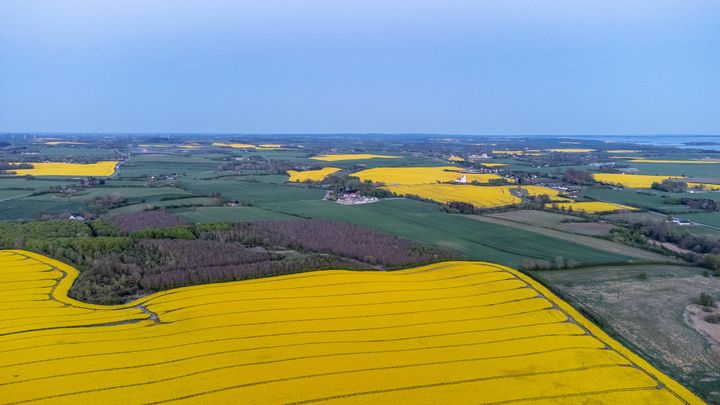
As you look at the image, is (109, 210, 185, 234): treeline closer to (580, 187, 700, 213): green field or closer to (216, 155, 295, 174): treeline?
(216, 155, 295, 174): treeline

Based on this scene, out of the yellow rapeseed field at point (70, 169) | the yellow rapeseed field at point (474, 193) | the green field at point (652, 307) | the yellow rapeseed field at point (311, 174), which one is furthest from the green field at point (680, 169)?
the yellow rapeseed field at point (70, 169)

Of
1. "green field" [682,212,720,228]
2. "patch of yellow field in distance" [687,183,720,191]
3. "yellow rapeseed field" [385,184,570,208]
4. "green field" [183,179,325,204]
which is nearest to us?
"green field" [682,212,720,228]

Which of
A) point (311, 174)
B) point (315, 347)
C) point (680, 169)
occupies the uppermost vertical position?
point (311, 174)

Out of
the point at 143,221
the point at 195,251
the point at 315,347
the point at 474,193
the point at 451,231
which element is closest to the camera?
the point at 315,347

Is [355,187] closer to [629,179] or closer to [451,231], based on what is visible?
[451,231]

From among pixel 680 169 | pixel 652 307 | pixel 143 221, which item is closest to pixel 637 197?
pixel 652 307

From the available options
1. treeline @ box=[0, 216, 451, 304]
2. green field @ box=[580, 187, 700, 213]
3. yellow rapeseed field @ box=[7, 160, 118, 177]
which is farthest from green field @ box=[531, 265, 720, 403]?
yellow rapeseed field @ box=[7, 160, 118, 177]

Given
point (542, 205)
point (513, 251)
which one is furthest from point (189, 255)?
point (542, 205)
